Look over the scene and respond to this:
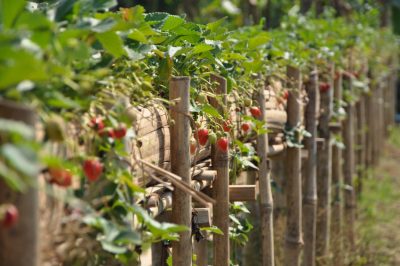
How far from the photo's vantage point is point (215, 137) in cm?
302

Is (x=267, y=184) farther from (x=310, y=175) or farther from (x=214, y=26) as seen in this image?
(x=310, y=175)

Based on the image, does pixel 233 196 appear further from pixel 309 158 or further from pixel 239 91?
pixel 309 158

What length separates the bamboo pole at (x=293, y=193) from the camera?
4.76 m

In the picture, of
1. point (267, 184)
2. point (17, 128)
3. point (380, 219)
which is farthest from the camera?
point (380, 219)

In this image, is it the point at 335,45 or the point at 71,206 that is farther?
the point at 335,45

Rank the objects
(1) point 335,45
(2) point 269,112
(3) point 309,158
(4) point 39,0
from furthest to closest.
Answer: (1) point 335,45 → (3) point 309,158 → (2) point 269,112 → (4) point 39,0

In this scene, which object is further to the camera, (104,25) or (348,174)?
(348,174)

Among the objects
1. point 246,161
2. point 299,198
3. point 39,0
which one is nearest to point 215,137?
point 246,161

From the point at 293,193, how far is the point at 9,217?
3491 mm

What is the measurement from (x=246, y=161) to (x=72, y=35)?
6.39ft

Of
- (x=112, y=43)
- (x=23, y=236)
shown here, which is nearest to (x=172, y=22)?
(x=112, y=43)

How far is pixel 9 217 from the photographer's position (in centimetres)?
148

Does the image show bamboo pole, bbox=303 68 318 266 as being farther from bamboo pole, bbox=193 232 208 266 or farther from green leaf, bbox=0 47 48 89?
green leaf, bbox=0 47 48 89

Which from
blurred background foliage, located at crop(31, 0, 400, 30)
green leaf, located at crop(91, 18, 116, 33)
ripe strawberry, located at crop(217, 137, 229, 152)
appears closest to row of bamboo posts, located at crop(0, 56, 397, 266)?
ripe strawberry, located at crop(217, 137, 229, 152)
